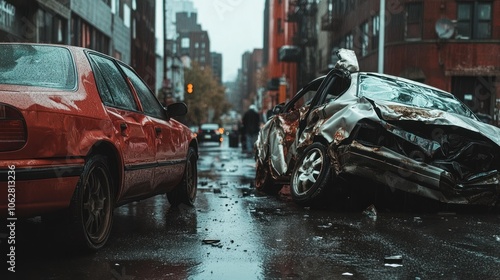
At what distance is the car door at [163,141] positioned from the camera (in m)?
5.90

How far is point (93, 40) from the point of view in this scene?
2728 centimetres

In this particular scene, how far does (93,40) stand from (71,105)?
24.1 m

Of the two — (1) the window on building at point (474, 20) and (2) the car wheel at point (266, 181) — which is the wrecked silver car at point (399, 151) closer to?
(2) the car wheel at point (266, 181)

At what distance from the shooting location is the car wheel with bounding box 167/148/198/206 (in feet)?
23.6

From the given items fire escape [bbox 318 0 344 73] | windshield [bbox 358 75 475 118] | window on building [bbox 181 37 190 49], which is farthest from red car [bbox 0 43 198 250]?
window on building [bbox 181 37 190 49]

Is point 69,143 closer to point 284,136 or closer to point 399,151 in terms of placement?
point 399,151

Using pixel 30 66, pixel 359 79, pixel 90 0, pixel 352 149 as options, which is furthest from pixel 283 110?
pixel 90 0

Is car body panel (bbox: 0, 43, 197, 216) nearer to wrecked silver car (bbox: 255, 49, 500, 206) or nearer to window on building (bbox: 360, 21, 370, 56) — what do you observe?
wrecked silver car (bbox: 255, 49, 500, 206)

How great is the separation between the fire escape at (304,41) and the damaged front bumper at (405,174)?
124ft

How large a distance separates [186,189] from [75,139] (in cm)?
320

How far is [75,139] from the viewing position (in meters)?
4.14

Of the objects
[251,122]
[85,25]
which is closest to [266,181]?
[251,122]

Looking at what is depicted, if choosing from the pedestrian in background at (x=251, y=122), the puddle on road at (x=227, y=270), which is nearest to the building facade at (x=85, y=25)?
the pedestrian in background at (x=251, y=122)

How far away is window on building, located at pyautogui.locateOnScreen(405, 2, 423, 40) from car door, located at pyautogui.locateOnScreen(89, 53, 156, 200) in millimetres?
22896
